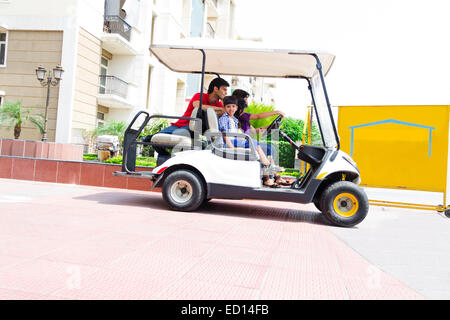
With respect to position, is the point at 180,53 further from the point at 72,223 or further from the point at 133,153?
the point at 72,223

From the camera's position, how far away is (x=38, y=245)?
3184 millimetres

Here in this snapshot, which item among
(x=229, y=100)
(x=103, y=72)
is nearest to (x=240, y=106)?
(x=229, y=100)

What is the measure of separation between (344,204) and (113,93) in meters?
17.3

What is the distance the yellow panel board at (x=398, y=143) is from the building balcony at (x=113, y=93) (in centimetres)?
1400

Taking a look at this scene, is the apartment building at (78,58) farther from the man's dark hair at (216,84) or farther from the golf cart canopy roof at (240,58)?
the man's dark hair at (216,84)

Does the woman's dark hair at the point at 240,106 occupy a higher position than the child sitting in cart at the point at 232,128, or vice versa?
the woman's dark hair at the point at 240,106

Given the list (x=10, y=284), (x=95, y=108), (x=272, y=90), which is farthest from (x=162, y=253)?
(x=272, y=90)

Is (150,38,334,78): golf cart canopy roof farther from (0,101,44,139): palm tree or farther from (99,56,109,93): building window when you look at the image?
(99,56,109,93): building window

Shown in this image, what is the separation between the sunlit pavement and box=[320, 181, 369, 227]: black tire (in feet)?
0.60

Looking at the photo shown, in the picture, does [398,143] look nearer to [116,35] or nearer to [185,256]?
[185,256]

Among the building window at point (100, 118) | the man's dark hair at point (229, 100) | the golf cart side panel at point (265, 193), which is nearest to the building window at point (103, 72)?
the building window at point (100, 118)

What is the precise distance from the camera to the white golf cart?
18.3ft

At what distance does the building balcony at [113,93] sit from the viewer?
19.6 meters

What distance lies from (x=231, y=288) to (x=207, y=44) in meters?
4.38
